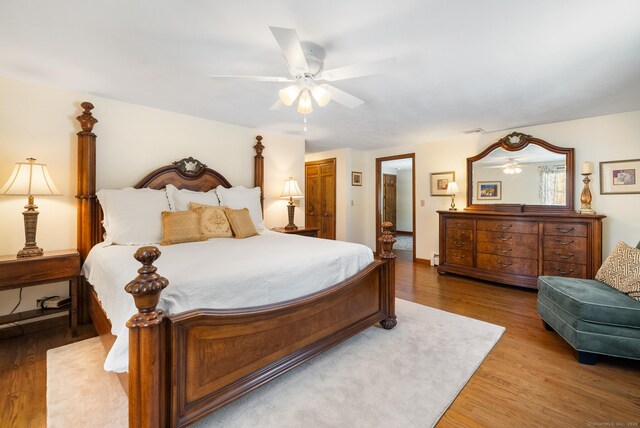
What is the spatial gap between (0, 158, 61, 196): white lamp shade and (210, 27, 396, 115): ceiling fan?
1800mm

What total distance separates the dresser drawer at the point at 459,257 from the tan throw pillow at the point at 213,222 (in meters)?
3.29

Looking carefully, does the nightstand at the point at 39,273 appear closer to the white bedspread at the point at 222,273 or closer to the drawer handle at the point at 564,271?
the white bedspread at the point at 222,273

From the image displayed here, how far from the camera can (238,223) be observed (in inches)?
118

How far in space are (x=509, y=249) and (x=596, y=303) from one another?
1.93 metres

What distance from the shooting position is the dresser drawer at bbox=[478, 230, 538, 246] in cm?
364

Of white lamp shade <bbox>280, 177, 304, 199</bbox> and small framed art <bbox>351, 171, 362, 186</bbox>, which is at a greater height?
small framed art <bbox>351, 171, 362, 186</bbox>

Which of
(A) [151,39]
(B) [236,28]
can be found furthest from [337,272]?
(A) [151,39]

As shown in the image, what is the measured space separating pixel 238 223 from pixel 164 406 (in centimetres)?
190

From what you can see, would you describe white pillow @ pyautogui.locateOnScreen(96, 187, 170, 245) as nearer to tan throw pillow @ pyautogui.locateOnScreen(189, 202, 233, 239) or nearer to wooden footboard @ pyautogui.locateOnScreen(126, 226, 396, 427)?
tan throw pillow @ pyautogui.locateOnScreen(189, 202, 233, 239)

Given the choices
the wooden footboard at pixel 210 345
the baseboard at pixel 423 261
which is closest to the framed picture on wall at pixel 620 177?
the baseboard at pixel 423 261

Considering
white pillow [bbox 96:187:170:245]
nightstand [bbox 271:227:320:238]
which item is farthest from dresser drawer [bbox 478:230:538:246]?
white pillow [bbox 96:187:170:245]

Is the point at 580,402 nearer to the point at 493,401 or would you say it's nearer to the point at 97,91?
the point at 493,401

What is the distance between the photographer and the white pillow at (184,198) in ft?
9.90

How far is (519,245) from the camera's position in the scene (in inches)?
147
